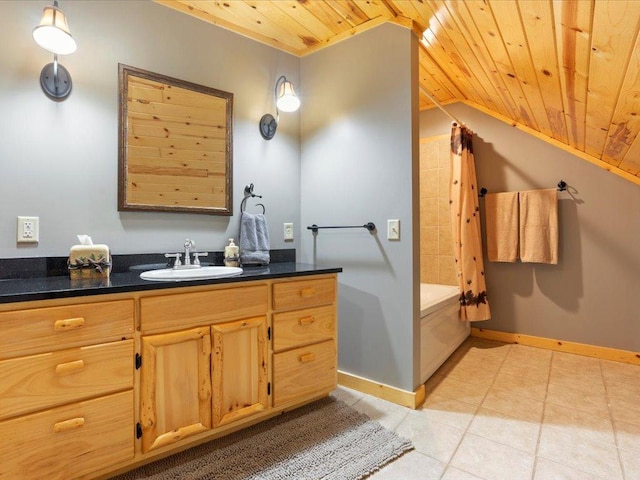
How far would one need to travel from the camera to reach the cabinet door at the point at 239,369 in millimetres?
1531

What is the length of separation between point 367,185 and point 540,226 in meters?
1.76

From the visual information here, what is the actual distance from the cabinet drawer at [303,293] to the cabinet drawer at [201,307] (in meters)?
0.07

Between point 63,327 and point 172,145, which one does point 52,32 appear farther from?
point 63,327

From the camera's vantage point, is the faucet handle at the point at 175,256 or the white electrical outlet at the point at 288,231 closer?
the faucet handle at the point at 175,256

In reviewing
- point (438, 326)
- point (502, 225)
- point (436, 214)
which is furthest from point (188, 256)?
point (502, 225)

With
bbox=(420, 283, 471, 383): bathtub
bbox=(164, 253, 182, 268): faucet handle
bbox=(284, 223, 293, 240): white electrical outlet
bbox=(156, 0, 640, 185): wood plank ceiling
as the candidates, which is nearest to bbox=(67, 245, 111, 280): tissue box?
bbox=(164, 253, 182, 268): faucet handle

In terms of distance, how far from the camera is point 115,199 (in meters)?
1.78

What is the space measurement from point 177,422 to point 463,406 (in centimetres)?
155

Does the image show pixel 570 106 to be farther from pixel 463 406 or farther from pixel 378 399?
pixel 378 399

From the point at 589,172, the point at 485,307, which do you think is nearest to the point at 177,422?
the point at 485,307

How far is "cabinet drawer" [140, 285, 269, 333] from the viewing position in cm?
138

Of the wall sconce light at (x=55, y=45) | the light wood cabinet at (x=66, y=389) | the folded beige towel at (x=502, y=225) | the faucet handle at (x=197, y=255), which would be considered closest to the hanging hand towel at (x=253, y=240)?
the faucet handle at (x=197, y=255)

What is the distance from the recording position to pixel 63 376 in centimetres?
119

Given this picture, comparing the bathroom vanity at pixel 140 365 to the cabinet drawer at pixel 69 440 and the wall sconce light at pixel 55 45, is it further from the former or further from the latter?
the wall sconce light at pixel 55 45
